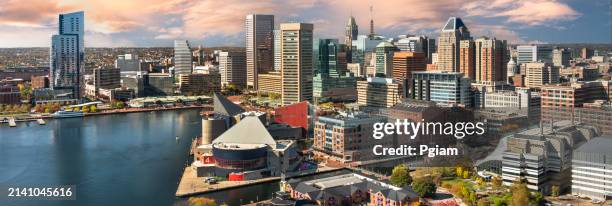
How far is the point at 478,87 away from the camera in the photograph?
18.8 m

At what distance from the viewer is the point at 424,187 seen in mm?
8227

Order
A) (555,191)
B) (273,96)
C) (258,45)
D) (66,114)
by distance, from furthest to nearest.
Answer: (258,45) → (273,96) → (66,114) → (555,191)

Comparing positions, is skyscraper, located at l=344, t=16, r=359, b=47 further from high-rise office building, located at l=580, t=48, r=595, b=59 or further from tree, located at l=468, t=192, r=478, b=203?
tree, located at l=468, t=192, r=478, b=203

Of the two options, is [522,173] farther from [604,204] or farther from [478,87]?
[478,87]

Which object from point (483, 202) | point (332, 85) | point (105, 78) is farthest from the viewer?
point (105, 78)

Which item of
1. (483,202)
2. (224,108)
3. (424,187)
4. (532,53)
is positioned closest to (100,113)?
(224,108)

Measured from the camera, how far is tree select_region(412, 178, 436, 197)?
8215 mm

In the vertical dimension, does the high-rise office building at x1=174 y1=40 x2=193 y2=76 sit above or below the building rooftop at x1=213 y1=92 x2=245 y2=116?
above

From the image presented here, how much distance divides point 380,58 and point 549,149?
17261mm

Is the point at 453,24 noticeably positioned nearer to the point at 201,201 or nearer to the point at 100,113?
the point at 100,113

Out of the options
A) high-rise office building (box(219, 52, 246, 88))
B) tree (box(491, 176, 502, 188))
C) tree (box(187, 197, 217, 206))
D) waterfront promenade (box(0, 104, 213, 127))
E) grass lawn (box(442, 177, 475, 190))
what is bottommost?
Answer: tree (box(187, 197, 217, 206))

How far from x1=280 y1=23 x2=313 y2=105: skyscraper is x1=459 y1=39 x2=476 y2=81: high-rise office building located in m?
6.74

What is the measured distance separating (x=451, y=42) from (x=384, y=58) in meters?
2.84

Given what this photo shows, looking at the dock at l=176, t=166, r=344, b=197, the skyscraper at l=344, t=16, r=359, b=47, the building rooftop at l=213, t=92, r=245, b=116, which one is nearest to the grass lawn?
the dock at l=176, t=166, r=344, b=197
